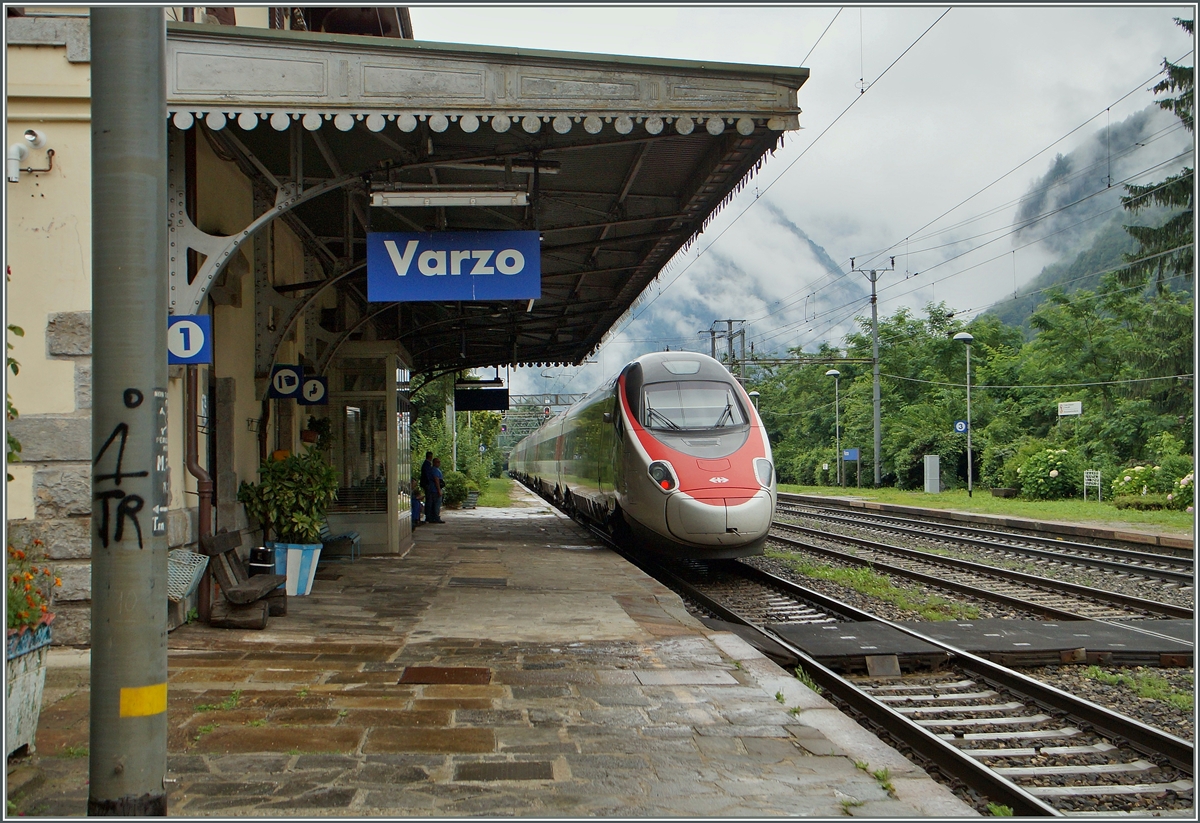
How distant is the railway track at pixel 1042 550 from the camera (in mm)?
12273

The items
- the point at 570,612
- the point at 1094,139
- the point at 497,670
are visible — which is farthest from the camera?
the point at 1094,139

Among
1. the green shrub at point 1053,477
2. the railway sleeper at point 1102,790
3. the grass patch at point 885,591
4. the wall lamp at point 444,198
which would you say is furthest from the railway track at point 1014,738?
the green shrub at point 1053,477

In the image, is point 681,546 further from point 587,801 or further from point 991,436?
point 991,436

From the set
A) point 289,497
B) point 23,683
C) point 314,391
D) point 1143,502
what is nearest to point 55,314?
point 289,497

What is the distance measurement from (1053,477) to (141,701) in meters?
29.6

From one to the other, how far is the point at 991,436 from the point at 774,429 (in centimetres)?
2730

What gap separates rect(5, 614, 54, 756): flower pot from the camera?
4039 millimetres

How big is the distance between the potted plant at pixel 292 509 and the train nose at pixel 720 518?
12.9ft

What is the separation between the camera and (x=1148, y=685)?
6266 mm

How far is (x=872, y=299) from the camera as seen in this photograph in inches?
1474

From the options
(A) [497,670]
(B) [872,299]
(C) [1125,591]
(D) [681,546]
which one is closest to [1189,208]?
(B) [872,299]

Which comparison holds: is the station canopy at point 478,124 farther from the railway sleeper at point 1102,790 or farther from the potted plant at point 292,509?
the railway sleeper at point 1102,790

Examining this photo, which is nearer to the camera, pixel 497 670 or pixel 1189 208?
pixel 497 670

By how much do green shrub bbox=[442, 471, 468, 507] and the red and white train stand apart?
14025 millimetres
